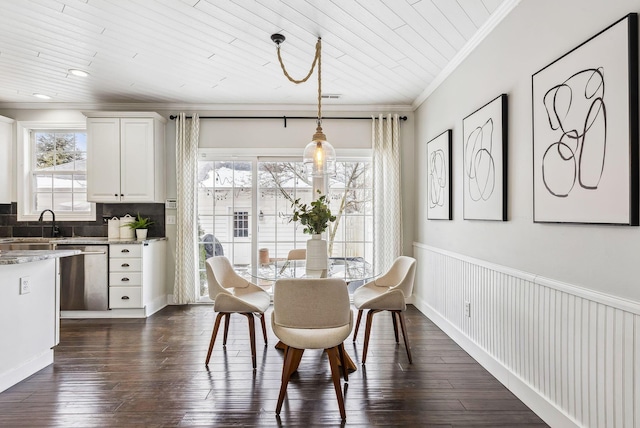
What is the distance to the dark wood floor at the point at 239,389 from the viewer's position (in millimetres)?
2037

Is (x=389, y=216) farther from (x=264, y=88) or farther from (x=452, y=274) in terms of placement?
(x=264, y=88)

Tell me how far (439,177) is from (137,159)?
141 inches

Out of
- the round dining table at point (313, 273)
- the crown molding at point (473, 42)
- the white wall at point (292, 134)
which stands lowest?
the round dining table at point (313, 273)

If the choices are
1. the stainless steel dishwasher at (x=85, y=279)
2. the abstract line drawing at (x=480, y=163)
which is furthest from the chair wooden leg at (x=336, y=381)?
the stainless steel dishwasher at (x=85, y=279)

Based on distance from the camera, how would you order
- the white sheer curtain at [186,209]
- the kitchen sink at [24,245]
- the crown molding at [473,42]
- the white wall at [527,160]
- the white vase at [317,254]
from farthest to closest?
the white sheer curtain at [186,209] → the kitchen sink at [24,245] → the white vase at [317,254] → the crown molding at [473,42] → the white wall at [527,160]

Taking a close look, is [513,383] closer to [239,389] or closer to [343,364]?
[343,364]

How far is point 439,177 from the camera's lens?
3.64m

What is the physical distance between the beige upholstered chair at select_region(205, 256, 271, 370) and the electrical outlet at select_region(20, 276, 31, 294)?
1272 mm

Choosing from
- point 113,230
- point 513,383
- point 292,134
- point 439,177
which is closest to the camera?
point 513,383

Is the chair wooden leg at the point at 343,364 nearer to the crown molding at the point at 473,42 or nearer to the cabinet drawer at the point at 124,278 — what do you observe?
the crown molding at the point at 473,42

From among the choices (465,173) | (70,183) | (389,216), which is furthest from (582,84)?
(70,183)

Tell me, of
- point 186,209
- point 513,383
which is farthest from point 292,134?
point 513,383

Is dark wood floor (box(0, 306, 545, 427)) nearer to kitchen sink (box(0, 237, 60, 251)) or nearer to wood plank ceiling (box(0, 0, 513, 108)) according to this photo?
kitchen sink (box(0, 237, 60, 251))

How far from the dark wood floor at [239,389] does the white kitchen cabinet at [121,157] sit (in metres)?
1.76
